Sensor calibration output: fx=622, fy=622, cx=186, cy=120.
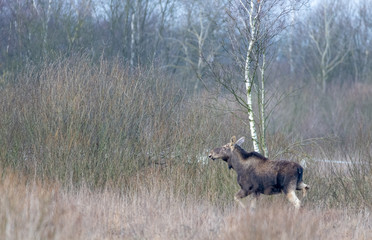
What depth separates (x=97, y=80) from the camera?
13.3 meters

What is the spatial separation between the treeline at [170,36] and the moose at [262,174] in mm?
3372

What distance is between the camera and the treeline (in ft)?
79.8

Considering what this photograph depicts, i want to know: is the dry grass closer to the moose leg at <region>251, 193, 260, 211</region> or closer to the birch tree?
the moose leg at <region>251, 193, 260, 211</region>

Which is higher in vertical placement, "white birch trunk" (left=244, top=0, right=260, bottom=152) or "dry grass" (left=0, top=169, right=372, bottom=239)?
"white birch trunk" (left=244, top=0, right=260, bottom=152)

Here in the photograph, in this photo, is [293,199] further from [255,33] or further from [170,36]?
[170,36]

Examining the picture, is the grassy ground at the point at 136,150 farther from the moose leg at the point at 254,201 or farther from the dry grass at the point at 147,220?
the moose leg at the point at 254,201

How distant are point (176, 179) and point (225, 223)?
13.6 ft

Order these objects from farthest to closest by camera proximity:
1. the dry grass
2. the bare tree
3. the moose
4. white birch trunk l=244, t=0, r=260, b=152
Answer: the bare tree
white birch trunk l=244, t=0, r=260, b=152
the moose
the dry grass

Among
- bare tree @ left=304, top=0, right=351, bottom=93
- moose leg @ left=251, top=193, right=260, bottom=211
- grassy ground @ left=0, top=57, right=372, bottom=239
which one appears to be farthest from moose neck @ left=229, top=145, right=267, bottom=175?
bare tree @ left=304, top=0, right=351, bottom=93

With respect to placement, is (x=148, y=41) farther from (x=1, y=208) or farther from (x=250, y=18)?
(x=1, y=208)

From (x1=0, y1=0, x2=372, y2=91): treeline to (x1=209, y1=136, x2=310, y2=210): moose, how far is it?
11.1 ft

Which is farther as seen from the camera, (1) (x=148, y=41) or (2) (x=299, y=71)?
(2) (x=299, y=71)

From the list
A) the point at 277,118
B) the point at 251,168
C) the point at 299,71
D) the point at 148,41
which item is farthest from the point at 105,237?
the point at 299,71

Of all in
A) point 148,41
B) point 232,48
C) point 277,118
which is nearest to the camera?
point 232,48
